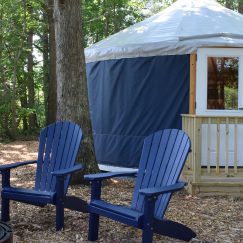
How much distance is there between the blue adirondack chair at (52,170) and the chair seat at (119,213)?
356 millimetres

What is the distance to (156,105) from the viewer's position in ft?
21.5

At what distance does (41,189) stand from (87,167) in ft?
4.57

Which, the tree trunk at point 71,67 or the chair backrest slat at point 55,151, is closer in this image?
the chair backrest slat at point 55,151

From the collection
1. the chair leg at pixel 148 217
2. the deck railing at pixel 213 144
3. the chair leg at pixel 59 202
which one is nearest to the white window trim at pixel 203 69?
the deck railing at pixel 213 144

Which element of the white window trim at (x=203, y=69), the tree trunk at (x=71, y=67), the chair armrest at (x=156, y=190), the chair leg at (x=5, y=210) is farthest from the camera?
the white window trim at (x=203, y=69)

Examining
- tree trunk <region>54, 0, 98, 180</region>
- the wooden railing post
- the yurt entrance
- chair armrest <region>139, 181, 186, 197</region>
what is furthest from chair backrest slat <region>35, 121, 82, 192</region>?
the yurt entrance

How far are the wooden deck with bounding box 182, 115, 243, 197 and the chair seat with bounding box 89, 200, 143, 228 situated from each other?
2100 mm

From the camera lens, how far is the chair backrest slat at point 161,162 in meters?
3.41

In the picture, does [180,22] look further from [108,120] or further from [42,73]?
[42,73]

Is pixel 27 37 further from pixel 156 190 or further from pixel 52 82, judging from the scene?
pixel 156 190

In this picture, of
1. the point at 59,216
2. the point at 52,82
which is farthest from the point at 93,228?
the point at 52,82

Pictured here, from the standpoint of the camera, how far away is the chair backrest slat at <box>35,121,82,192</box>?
4.12 meters

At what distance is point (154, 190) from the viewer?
298cm

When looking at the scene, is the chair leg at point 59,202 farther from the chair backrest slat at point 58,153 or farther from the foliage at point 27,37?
the foliage at point 27,37
